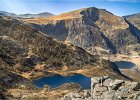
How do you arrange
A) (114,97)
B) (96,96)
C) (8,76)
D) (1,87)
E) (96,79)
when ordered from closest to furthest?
(114,97), (96,96), (96,79), (1,87), (8,76)

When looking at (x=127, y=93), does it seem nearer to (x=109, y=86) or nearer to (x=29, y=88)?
(x=109, y=86)

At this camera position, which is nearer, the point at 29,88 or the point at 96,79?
the point at 96,79

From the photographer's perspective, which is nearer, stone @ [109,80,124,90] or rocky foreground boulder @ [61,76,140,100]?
rocky foreground boulder @ [61,76,140,100]

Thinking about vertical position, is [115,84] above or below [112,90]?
above

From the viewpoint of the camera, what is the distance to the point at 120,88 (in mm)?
80688

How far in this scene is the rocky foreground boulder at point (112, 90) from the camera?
251 ft

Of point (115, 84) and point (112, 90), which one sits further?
point (115, 84)

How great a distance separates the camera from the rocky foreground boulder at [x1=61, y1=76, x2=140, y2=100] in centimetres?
7644

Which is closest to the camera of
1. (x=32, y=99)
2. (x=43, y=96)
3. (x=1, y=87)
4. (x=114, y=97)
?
(x=114, y=97)

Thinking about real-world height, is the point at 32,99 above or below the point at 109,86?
below

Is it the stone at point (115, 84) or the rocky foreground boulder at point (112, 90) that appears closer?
the rocky foreground boulder at point (112, 90)

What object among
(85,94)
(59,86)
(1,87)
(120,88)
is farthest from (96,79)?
(59,86)

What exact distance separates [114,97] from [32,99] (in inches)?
3142

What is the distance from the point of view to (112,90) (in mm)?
82125
